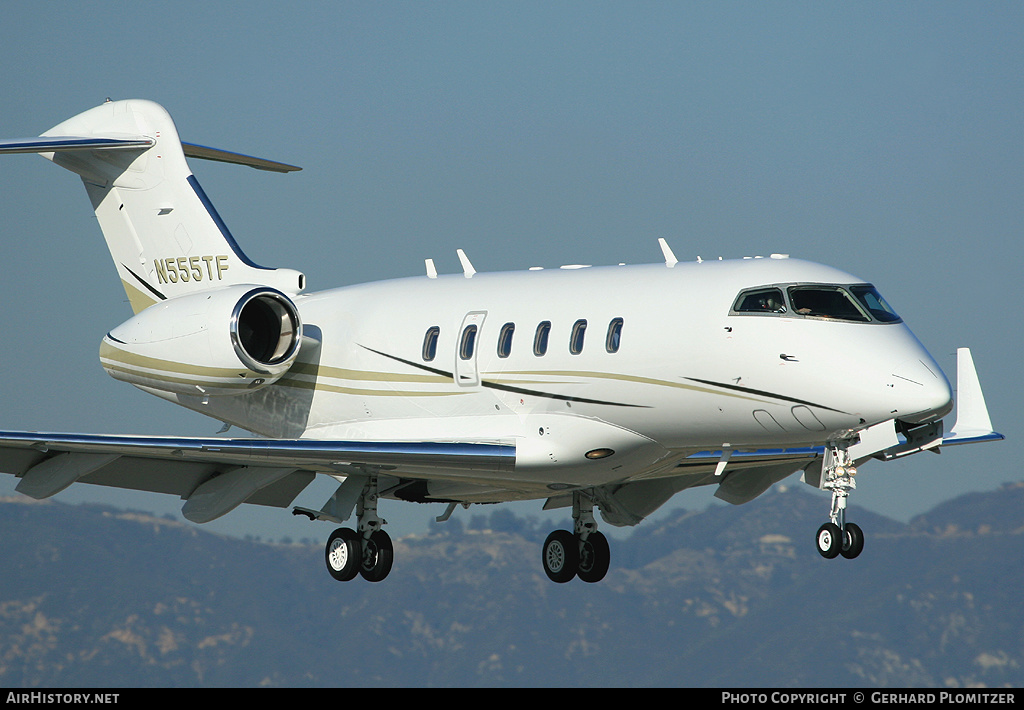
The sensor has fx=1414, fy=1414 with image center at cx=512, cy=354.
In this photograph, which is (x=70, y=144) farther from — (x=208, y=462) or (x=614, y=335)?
(x=614, y=335)

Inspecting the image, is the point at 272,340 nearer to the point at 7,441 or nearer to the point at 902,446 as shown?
the point at 7,441

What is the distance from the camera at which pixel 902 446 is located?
18.4 m

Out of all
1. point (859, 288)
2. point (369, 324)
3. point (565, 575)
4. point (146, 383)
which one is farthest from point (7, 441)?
point (859, 288)

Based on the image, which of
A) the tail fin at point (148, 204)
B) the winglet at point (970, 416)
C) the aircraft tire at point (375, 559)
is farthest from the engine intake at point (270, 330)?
the winglet at point (970, 416)

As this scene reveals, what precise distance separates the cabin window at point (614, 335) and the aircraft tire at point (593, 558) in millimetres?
5938

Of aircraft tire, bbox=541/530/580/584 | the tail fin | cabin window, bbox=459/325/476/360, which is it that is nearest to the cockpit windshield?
cabin window, bbox=459/325/476/360

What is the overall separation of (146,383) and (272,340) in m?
2.10

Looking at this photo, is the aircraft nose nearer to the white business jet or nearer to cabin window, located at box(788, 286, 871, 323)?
the white business jet

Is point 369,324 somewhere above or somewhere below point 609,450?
above

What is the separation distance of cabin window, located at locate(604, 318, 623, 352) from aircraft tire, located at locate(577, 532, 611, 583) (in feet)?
19.5

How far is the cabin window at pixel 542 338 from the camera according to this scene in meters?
19.5

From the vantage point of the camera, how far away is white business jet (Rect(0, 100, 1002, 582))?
1764cm

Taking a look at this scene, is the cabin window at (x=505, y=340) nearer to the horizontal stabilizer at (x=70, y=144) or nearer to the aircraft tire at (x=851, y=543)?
the aircraft tire at (x=851, y=543)

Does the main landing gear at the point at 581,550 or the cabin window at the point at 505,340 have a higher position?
the cabin window at the point at 505,340
